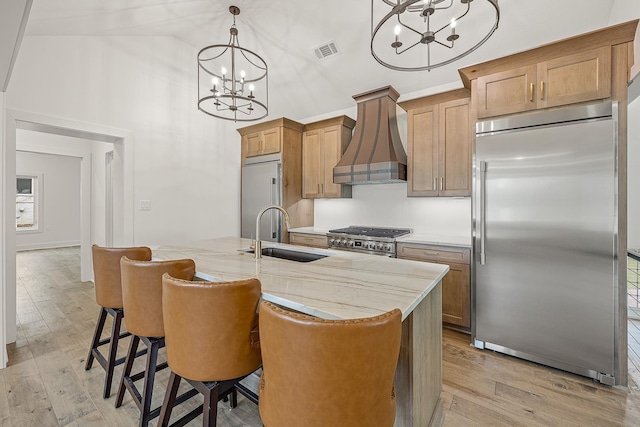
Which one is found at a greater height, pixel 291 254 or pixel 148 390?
pixel 291 254

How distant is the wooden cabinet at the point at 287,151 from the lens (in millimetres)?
4180

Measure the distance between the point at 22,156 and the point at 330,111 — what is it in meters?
8.63

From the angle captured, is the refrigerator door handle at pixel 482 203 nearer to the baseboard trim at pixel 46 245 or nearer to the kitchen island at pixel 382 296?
the kitchen island at pixel 382 296

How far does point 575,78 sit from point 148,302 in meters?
3.39

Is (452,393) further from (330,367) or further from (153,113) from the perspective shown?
(153,113)

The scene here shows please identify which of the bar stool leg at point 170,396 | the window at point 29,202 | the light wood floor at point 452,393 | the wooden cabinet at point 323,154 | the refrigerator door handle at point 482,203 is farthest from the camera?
the window at point 29,202

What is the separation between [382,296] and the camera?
1.19 m

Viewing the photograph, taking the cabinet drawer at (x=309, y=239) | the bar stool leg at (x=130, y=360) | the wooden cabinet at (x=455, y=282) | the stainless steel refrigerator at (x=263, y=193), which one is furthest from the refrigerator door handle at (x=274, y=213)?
the bar stool leg at (x=130, y=360)

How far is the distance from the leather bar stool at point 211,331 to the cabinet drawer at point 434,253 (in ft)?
7.25

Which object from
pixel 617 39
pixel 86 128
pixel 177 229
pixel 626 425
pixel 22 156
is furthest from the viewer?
pixel 22 156

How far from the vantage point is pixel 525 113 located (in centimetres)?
235

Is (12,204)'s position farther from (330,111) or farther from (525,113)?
(525,113)

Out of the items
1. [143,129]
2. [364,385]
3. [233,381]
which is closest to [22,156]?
[143,129]

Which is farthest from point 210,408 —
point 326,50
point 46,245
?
point 46,245
